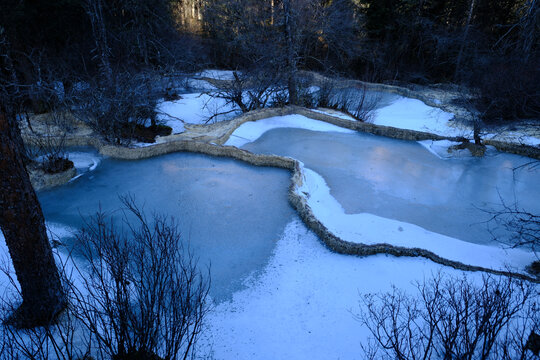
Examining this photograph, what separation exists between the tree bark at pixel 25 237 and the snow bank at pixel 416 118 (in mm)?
15635

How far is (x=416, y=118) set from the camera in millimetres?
18562

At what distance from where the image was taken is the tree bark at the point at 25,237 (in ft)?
14.2

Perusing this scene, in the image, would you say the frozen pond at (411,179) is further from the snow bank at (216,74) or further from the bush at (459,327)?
the snow bank at (216,74)

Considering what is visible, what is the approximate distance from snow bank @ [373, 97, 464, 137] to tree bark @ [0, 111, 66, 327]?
15.6 metres

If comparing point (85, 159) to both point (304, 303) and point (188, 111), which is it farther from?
point (188, 111)

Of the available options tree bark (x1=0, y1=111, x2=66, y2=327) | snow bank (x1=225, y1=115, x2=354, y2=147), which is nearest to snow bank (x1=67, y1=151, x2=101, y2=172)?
snow bank (x1=225, y1=115, x2=354, y2=147)

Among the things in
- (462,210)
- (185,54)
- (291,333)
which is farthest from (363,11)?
(291,333)

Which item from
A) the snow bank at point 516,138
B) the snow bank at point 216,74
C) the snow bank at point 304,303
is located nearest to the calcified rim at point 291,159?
the snow bank at point 304,303

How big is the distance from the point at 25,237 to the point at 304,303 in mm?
4559

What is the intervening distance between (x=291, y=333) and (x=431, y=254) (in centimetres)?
356

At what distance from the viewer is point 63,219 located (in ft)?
28.1

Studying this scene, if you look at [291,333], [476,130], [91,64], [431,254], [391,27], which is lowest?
[291,333]

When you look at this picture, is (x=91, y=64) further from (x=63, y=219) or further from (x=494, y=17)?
(x=494, y=17)

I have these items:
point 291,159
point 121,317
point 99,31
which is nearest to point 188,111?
point 99,31
